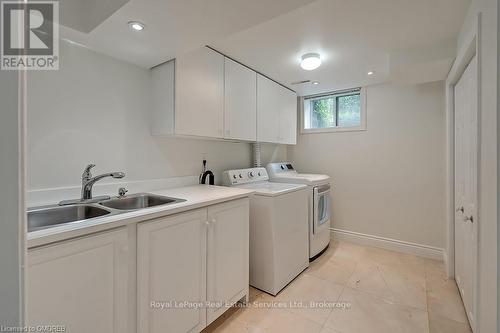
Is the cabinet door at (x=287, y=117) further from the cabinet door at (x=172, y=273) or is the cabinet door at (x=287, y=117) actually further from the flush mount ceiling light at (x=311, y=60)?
the cabinet door at (x=172, y=273)

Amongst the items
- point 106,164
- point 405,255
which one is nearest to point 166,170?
point 106,164

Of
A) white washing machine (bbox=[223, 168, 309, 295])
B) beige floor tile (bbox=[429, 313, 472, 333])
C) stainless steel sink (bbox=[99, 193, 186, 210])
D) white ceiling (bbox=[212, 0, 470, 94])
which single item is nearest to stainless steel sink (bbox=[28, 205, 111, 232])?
stainless steel sink (bbox=[99, 193, 186, 210])

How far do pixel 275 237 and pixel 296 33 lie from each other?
1738 millimetres

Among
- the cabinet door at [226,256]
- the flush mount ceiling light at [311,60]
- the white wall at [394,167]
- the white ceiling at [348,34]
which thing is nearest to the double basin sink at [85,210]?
the cabinet door at [226,256]

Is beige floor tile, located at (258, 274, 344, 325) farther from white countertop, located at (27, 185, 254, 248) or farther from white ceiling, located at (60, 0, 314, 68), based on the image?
white ceiling, located at (60, 0, 314, 68)

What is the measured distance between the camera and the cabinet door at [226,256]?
1.60m

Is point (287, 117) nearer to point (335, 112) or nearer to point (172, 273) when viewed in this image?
point (335, 112)

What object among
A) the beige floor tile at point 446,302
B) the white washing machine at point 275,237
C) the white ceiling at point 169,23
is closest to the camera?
the white ceiling at point 169,23

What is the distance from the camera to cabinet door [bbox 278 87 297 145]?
123 inches

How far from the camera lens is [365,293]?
6.89 ft

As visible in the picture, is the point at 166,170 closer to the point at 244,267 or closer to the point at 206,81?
the point at 206,81

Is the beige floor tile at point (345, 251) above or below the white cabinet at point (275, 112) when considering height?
below

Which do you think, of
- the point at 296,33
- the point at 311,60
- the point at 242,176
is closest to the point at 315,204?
the point at 242,176

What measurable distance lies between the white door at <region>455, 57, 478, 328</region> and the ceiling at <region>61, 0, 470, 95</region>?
1.26 ft
